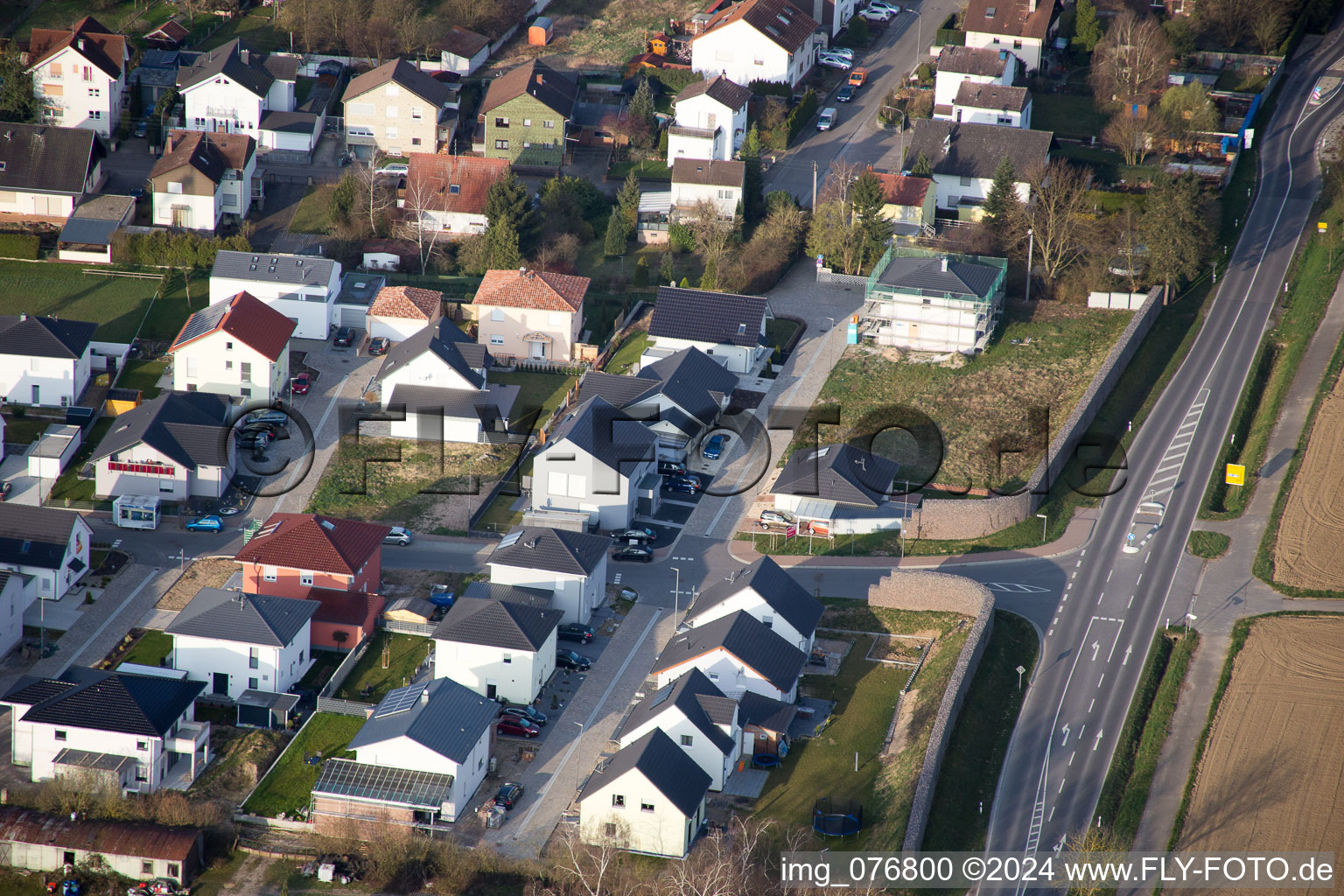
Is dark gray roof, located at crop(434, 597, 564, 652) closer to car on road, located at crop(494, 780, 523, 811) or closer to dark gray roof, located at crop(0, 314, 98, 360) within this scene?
car on road, located at crop(494, 780, 523, 811)

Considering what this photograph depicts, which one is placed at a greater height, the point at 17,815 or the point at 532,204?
the point at 532,204

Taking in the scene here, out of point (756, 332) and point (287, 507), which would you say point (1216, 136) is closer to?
point (756, 332)

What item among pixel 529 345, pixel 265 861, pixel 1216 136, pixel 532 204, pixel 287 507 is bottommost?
pixel 265 861

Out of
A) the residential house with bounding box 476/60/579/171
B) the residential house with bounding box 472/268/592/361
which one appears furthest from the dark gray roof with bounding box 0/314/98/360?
the residential house with bounding box 476/60/579/171

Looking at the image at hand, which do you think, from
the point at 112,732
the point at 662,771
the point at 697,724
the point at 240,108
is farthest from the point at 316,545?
the point at 240,108

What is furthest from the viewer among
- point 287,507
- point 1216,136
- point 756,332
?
point 1216,136

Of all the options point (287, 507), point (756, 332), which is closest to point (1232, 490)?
point (756, 332)

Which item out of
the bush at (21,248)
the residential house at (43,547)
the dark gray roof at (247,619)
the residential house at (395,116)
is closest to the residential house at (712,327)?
the dark gray roof at (247,619)

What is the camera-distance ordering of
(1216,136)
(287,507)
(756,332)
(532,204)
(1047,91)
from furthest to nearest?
1. (1047,91)
2. (1216,136)
3. (532,204)
4. (756,332)
5. (287,507)
